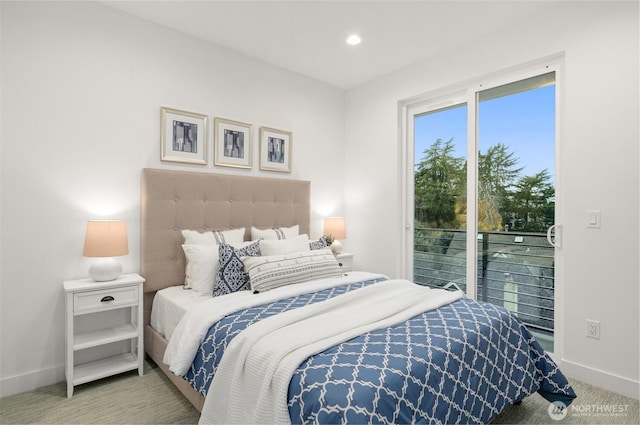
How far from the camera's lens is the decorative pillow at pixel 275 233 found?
128 inches

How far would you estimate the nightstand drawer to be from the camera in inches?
91.0

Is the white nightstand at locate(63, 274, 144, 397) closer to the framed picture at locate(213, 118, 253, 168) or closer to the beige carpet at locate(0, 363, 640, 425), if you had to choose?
the beige carpet at locate(0, 363, 640, 425)

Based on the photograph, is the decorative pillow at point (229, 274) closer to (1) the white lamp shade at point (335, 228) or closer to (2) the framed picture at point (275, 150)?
(2) the framed picture at point (275, 150)

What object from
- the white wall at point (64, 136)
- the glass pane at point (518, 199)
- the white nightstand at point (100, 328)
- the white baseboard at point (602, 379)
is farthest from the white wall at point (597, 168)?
the white nightstand at point (100, 328)

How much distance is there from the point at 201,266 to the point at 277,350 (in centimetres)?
134

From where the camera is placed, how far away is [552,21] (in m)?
2.67

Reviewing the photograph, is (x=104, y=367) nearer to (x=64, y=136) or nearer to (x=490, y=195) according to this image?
(x=64, y=136)

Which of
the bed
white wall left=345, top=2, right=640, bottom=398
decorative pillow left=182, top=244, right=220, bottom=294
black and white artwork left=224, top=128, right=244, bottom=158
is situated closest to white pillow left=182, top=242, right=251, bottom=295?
decorative pillow left=182, top=244, right=220, bottom=294

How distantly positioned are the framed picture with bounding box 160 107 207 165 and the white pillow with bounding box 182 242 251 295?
2.58 feet

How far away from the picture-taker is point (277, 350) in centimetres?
151

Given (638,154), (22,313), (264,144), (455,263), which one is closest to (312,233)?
(264,144)

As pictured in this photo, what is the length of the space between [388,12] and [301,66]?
1213 mm

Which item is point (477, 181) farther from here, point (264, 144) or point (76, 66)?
point (76, 66)

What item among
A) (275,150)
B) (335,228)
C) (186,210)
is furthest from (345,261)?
(186,210)
